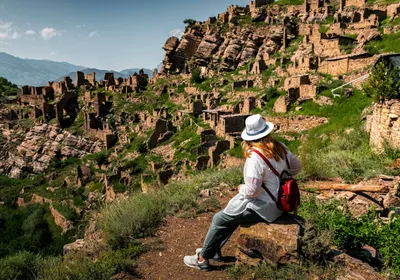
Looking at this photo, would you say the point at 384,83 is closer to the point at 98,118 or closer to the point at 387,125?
the point at 387,125

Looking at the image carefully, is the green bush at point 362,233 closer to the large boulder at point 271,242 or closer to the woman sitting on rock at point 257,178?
the large boulder at point 271,242

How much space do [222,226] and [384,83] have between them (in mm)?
7241

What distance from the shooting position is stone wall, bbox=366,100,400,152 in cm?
880

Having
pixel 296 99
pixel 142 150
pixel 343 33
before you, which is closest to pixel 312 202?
pixel 296 99

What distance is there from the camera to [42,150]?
44844mm

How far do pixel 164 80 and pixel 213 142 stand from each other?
2876cm

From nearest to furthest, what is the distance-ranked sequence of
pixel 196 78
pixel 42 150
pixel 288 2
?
pixel 196 78 < pixel 42 150 < pixel 288 2

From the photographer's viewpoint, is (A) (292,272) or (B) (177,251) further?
(B) (177,251)

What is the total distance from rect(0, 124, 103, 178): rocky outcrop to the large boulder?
3921cm

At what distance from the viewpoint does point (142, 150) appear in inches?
1262

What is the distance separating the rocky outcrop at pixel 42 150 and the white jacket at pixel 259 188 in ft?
129

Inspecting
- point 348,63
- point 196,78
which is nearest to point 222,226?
point 348,63

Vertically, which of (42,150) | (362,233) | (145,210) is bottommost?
→ (42,150)

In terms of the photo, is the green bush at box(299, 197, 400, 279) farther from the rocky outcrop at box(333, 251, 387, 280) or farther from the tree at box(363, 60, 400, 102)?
the tree at box(363, 60, 400, 102)
